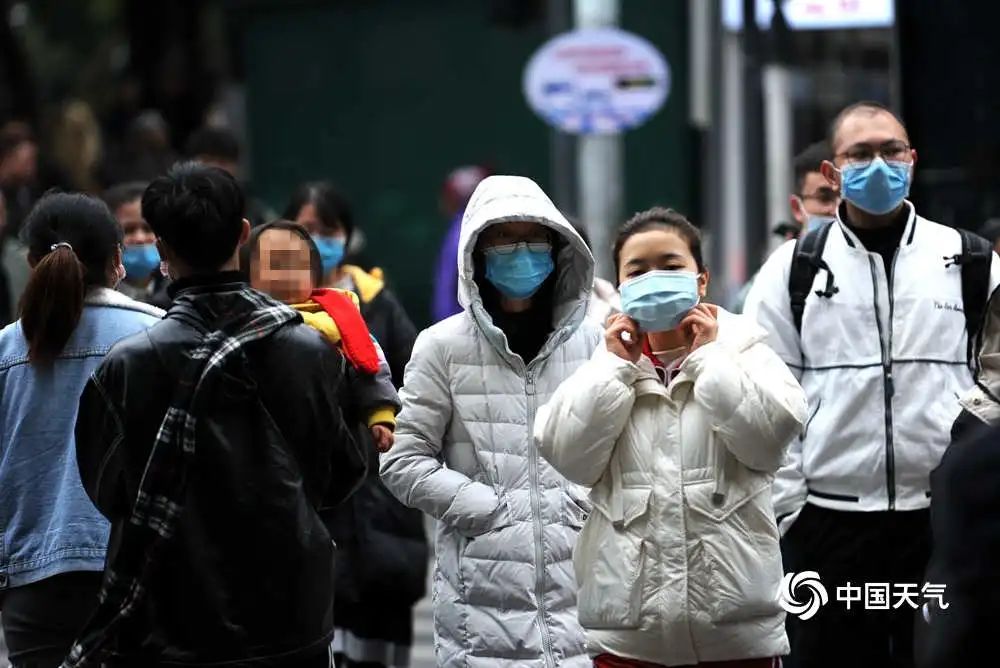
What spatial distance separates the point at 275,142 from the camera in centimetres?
2139

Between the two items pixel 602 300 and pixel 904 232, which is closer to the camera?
pixel 904 232

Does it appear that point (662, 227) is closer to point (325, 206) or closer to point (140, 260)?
point (325, 206)

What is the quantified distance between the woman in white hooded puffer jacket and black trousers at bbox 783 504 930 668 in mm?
1225

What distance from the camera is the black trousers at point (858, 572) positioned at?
6.79 meters

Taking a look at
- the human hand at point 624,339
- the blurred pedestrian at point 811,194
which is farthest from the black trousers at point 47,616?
the blurred pedestrian at point 811,194

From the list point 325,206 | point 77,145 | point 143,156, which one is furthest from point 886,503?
point 77,145

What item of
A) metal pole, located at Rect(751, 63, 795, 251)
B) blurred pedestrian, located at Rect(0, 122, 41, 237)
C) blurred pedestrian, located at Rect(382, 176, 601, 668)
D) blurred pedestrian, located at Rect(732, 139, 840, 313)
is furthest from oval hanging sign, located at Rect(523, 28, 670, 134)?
blurred pedestrian, located at Rect(382, 176, 601, 668)

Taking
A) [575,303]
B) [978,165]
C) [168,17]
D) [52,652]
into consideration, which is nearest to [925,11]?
[978,165]

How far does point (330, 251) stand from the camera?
27.8 feet

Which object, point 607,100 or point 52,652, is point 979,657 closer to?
point 52,652

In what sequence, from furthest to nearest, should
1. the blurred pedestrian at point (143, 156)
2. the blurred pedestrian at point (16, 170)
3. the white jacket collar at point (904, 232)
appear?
the blurred pedestrian at point (143, 156), the blurred pedestrian at point (16, 170), the white jacket collar at point (904, 232)

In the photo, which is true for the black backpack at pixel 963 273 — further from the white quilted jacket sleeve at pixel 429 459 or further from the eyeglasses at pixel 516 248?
the white quilted jacket sleeve at pixel 429 459

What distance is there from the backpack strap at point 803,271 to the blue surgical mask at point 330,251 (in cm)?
208

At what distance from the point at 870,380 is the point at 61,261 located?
243 cm
